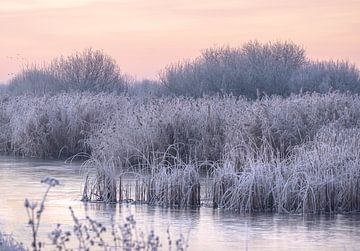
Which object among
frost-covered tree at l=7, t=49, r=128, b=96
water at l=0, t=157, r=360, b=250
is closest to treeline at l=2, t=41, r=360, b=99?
frost-covered tree at l=7, t=49, r=128, b=96

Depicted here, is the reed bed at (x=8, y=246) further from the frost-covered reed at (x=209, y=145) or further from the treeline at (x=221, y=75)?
the treeline at (x=221, y=75)

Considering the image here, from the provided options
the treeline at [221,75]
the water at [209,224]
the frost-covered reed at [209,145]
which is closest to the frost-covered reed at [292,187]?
the frost-covered reed at [209,145]

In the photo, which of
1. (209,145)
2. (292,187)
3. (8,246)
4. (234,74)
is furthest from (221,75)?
(8,246)

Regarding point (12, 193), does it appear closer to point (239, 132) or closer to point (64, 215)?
point (64, 215)

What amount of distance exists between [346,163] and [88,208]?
14.3 feet

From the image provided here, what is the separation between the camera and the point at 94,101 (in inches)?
1028

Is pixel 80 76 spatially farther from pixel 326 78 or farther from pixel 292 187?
pixel 292 187

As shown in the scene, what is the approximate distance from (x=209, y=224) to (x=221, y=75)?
873 inches

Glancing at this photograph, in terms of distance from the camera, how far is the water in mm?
10961

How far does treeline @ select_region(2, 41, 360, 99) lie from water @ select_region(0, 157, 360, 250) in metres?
14.8

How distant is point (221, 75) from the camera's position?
34344 mm

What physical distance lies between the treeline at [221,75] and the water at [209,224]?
1478cm

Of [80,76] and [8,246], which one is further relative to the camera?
[80,76]

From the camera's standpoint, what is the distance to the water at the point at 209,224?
11.0 meters
